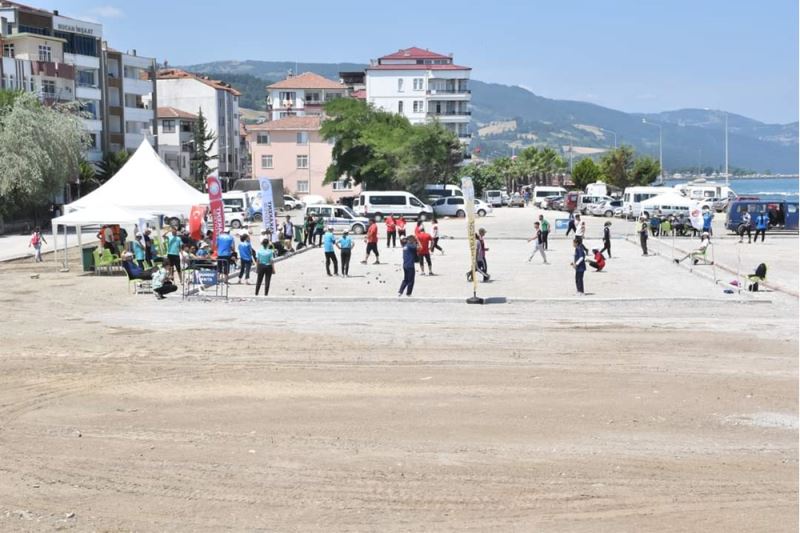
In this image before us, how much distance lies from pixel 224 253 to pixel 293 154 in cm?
7077

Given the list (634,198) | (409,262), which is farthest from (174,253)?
(634,198)

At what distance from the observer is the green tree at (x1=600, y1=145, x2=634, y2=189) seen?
316 ft

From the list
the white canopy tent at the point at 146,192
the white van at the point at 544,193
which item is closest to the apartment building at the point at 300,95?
the white van at the point at 544,193

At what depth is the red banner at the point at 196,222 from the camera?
115ft

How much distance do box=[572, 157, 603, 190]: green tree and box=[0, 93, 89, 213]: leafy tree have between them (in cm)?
5749

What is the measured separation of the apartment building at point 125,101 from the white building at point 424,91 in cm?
3745

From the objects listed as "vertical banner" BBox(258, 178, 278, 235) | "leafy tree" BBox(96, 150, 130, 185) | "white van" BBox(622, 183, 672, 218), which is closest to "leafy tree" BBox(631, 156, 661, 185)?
"white van" BBox(622, 183, 672, 218)

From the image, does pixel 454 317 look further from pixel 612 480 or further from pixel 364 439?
pixel 612 480

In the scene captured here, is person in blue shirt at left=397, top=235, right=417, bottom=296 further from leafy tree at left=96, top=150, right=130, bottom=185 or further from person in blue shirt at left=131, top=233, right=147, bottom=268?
leafy tree at left=96, top=150, right=130, bottom=185

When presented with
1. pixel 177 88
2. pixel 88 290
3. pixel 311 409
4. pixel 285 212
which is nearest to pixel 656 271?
pixel 88 290

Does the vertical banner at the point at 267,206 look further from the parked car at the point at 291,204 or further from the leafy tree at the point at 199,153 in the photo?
the leafy tree at the point at 199,153

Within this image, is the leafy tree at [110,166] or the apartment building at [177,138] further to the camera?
the apartment building at [177,138]

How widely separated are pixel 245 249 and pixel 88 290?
414 cm

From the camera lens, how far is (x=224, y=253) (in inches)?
989
